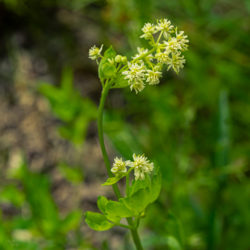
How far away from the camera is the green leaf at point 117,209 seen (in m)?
0.78

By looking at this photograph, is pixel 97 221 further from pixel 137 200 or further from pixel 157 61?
pixel 157 61

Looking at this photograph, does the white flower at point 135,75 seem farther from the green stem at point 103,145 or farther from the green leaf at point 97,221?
the green leaf at point 97,221

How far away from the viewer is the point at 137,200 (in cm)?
78

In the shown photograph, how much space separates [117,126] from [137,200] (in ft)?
3.29

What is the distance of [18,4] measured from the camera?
2.60 metres

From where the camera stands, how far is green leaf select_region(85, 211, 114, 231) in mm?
826

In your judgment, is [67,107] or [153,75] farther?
[67,107]

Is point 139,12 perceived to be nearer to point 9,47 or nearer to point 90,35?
point 90,35

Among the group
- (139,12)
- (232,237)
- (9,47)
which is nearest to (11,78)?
(9,47)

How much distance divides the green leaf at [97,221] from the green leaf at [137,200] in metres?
0.08

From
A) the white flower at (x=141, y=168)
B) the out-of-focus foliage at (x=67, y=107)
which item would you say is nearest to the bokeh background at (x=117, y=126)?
the out-of-focus foliage at (x=67, y=107)

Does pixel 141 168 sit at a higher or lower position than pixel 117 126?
lower

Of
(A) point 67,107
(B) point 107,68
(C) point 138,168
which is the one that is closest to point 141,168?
(C) point 138,168

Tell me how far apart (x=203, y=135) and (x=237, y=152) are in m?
0.22
